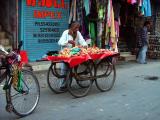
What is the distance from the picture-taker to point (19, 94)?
23.1 ft

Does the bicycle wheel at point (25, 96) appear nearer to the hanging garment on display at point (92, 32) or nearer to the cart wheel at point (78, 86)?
the cart wheel at point (78, 86)

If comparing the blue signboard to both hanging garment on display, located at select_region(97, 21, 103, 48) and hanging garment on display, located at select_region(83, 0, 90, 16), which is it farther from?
hanging garment on display, located at select_region(97, 21, 103, 48)

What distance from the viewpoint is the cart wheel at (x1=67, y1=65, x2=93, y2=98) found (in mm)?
8641

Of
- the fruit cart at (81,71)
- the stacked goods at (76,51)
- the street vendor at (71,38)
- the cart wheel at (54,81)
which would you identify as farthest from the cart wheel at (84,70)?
the street vendor at (71,38)

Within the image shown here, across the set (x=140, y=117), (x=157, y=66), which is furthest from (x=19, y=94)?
(x=157, y=66)

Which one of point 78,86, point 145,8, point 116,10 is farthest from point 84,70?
point 145,8

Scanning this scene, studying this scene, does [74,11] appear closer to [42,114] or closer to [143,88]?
[143,88]

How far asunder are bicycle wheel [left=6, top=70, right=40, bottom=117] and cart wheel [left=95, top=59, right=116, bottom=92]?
2.39 metres

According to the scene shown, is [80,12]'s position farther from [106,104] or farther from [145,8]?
[106,104]

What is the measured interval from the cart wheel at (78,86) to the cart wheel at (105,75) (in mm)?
298

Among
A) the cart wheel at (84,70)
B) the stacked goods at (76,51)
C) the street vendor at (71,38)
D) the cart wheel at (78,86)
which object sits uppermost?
the street vendor at (71,38)

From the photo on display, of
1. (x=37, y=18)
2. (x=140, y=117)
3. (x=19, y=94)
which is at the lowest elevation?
(x=140, y=117)

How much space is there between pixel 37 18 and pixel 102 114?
603 cm

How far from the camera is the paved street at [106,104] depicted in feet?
23.8
